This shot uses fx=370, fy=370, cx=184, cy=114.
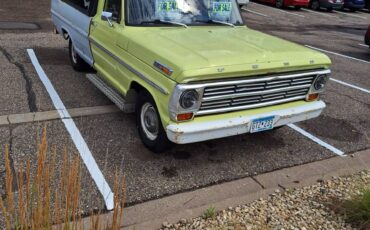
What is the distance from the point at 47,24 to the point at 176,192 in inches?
335

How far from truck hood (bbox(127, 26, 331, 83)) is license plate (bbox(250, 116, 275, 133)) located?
509mm

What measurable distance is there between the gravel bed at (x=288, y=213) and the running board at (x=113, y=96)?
1738 mm

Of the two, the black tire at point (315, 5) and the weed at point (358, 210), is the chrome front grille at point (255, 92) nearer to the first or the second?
the weed at point (358, 210)

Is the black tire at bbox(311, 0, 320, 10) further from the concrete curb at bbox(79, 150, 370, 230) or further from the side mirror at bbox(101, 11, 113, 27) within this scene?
the side mirror at bbox(101, 11, 113, 27)

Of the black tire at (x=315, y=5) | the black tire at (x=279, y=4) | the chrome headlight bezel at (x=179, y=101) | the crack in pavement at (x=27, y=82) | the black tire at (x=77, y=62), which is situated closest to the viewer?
the chrome headlight bezel at (x=179, y=101)

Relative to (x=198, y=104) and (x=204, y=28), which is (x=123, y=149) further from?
(x=204, y=28)

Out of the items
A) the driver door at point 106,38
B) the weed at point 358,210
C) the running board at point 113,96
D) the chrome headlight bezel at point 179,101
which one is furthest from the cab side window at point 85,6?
the weed at point 358,210

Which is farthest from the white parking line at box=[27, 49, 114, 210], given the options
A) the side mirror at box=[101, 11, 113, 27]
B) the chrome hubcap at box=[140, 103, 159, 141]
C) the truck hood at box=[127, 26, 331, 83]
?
the side mirror at box=[101, 11, 113, 27]

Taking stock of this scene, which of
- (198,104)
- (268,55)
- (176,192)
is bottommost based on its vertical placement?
(176,192)

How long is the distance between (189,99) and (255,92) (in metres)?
0.81

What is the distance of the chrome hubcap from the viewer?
4035 mm

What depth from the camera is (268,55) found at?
12.7 ft

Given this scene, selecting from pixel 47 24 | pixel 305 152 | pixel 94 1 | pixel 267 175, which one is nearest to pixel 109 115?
pixel 94 1

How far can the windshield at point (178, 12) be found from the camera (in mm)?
4336
